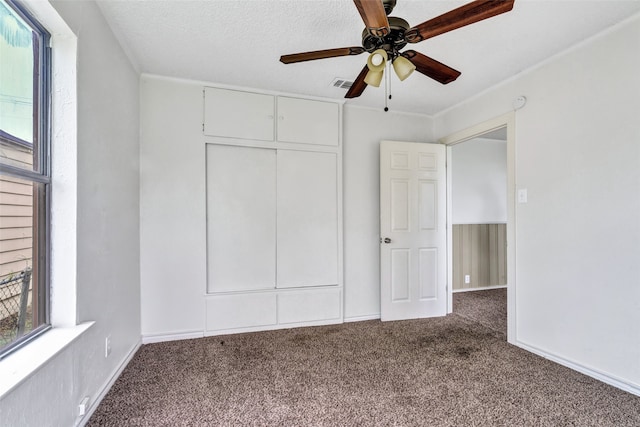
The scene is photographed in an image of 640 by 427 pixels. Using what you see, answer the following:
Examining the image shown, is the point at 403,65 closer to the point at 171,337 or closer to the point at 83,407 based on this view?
the point at 83,407

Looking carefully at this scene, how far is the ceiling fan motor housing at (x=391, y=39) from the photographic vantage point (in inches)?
62.2

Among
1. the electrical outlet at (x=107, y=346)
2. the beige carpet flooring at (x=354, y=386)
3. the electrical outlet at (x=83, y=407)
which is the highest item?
the electrical outlet at (x=107, y=346)

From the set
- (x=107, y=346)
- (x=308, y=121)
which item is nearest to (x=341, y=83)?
(x=308, y=121)

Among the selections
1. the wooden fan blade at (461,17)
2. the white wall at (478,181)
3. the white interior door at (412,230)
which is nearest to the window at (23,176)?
the wooden fan blade at (461,17)

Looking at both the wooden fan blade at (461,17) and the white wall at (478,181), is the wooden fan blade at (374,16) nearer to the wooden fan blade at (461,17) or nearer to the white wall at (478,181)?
the wooden fan blade at (461,17)

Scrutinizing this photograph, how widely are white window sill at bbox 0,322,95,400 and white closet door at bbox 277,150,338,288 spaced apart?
6.27ft

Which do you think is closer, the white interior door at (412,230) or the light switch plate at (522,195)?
the light switch plate at (522,195)

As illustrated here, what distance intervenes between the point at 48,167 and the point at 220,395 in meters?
1.62

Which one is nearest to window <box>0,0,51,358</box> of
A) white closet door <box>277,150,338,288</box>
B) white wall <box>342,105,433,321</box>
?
white closet door <box>277,150,338,288</box>

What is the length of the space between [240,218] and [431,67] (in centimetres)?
215

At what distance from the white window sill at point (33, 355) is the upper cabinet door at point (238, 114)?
6.66ft

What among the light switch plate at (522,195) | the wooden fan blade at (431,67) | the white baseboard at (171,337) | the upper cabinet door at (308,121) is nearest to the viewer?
the wooden fan blade at (431,67)

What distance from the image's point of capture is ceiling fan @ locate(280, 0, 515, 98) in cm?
133

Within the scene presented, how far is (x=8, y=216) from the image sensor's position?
127cm
